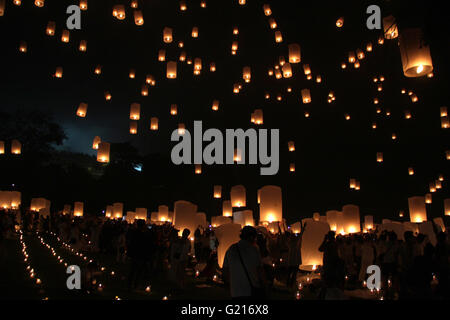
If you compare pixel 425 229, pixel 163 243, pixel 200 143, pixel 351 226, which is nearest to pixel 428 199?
pixel 351 226

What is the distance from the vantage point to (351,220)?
16203 millimetres

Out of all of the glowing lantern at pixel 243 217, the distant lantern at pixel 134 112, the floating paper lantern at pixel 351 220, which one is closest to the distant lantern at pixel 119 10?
the distant lantern at pixel 134 112

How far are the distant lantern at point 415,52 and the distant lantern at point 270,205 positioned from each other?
26.8ft

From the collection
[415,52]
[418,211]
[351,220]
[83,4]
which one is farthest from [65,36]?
[418,211]

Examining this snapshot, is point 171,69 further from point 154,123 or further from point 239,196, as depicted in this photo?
point 239,196

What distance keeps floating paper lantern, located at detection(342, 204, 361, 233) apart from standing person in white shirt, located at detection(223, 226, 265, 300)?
13.2m

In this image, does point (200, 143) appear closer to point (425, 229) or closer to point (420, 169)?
point (420, 169)

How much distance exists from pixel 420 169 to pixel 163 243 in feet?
62.2

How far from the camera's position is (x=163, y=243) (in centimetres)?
1021

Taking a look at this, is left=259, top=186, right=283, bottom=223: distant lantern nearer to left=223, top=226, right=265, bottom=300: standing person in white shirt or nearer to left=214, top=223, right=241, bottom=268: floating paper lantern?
left=214, top=223, right=241, bottom=268: floating paper lantern

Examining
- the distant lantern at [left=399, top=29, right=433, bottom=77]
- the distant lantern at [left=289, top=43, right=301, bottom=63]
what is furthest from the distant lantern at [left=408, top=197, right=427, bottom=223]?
the distant lantern at [left=399, top=29, right=433, bottom=77]

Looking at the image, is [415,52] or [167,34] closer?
[415,52]

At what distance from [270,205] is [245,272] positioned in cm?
902

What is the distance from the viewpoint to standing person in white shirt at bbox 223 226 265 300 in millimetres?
3855
